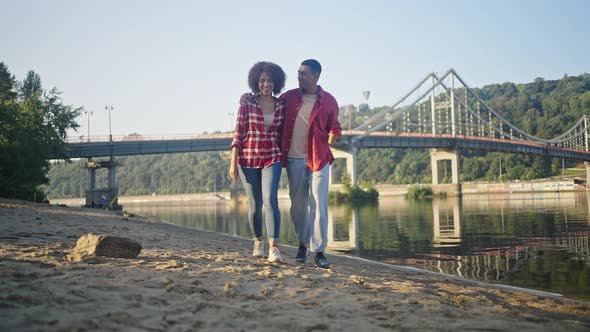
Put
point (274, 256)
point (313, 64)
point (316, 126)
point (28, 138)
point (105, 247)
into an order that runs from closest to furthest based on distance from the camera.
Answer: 1. point (105, 247)
2. point (274, 256)
3. point (316, 126)
4. point (313, 64)
5. point (28, 138)

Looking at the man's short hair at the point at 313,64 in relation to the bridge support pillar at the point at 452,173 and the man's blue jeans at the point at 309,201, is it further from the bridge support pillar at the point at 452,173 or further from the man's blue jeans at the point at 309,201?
the bridge support pillar at the point at 452,173

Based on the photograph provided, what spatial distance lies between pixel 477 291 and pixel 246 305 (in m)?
2.31

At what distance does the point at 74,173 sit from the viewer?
12650 cm

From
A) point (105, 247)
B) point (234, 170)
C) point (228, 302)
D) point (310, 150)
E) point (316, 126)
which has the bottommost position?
point (228, 302)

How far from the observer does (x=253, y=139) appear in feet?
16.7

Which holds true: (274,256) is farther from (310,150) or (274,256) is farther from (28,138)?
(28,138)

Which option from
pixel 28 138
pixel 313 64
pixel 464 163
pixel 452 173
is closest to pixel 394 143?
pixel 452 173

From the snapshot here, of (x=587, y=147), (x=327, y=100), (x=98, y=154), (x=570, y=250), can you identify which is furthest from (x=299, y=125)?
(x=587, y=147)

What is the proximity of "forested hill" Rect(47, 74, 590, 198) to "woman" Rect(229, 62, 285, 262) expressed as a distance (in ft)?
211

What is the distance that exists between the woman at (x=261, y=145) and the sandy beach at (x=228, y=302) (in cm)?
94

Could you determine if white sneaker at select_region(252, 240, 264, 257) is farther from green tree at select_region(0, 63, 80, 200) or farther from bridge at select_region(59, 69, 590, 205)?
bridge at select_region(59, 69, 590, 205)

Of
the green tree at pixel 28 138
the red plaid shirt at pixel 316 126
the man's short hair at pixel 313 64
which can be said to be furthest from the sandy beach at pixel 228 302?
the green tree at pixel 28 138

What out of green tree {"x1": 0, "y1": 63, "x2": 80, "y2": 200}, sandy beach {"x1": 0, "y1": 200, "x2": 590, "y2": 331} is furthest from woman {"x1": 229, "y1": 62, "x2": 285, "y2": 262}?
green tree {"x1": 0, "y1": 63, "x2": 80, "y2": 200}

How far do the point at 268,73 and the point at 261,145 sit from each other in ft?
2.43
